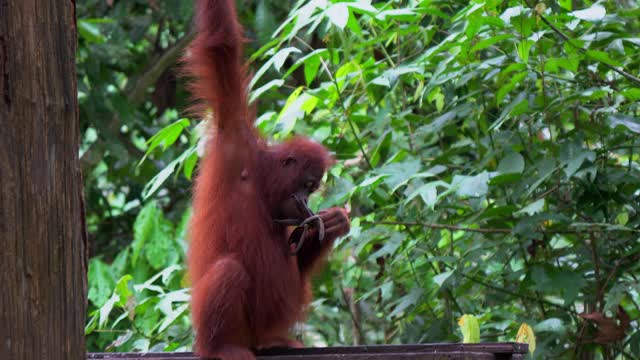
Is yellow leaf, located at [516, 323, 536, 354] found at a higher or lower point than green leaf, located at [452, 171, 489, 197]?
lower

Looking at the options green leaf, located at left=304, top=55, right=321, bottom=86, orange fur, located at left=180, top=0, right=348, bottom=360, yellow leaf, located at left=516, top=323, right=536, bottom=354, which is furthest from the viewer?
green leaf, located at left=304, top=55, right=321, bottom=86

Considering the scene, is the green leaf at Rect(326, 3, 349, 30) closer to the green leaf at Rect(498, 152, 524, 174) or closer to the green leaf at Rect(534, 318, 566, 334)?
the green leaf at Rect(498, 152, 524, 174)

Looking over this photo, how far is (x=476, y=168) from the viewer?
13.8 feet

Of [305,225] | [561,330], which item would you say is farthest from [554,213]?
[305,225]

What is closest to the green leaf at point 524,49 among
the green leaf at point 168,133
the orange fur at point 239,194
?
the orange fur at point 239,194

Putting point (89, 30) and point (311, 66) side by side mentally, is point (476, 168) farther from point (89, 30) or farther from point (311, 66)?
point (89, 30)

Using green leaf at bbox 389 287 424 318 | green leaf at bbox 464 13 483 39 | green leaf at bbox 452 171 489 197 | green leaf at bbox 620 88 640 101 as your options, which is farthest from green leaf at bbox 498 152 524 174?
green leaf at bbox 389 287 424 318

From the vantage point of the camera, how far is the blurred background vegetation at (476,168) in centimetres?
371

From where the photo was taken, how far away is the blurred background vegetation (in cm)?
371

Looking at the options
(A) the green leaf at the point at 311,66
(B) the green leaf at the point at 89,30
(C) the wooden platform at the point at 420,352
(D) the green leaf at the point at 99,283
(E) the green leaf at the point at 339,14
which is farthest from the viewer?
(B) the green leaf at the point at 89,30

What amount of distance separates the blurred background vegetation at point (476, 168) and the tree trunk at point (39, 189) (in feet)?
5.38

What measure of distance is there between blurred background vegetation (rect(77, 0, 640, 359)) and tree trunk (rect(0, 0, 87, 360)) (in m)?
1.64

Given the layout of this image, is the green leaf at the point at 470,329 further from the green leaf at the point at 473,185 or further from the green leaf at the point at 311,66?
the green leaf at the point at 311,66

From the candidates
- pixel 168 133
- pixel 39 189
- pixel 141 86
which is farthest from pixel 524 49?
pixel 141 86
